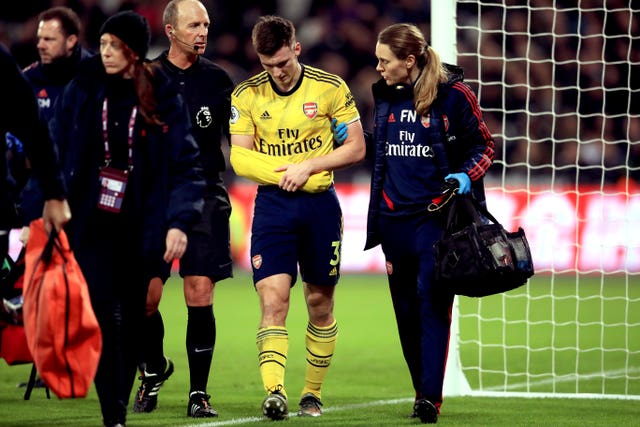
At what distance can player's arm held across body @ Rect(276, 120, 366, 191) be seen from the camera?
21.1 ft

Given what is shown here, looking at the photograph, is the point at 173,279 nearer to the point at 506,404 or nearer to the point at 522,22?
the point at 522,22

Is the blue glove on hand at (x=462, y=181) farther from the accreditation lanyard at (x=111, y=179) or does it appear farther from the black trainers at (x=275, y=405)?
the accreditation lanyard at (x=111, y=179)

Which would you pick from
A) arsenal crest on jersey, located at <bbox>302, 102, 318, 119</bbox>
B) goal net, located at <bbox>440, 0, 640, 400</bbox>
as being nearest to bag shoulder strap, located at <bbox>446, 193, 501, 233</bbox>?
arsenal crest on jersey, located at <bbox>302, 102, 318, 119</bbox>

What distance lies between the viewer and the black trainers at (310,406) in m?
6.70

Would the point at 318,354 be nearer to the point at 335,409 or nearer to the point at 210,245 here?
the point at 335,409

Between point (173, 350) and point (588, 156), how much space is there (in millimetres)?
9133

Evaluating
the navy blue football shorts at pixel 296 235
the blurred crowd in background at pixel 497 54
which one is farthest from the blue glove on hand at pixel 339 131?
the blurred crowd in background at pixel 497 54

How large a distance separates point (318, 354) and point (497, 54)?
11.3 metres

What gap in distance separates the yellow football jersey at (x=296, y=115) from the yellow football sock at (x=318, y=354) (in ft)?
3.16

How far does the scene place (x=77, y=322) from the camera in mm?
5023

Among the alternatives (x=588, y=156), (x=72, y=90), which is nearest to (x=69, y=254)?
(x=72, y=90)

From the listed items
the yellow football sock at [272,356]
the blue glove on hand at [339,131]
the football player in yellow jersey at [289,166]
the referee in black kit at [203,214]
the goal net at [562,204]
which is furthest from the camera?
the goal net at [562,204]

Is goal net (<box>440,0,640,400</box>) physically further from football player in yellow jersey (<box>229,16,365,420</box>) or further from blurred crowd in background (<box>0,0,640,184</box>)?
football player in yellow jersey (<box>229,16,365,420</box>)

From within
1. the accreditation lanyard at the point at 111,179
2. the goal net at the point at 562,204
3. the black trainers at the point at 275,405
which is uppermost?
the accreditation lanyard at the point at 111,179
